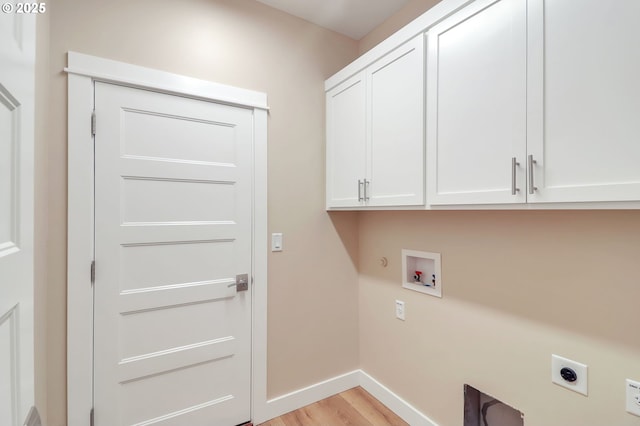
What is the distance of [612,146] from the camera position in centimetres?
90

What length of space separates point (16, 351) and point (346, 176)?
66.5 inches

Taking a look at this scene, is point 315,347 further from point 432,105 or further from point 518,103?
point 518,103

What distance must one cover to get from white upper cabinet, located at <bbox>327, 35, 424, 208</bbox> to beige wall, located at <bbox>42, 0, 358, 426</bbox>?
192 mm

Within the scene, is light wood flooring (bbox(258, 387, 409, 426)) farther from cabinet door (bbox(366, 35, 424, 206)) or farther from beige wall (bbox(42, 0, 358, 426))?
cabinet door (bbox(366, 35, 424, 206))

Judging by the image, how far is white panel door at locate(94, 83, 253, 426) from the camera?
4.96ft

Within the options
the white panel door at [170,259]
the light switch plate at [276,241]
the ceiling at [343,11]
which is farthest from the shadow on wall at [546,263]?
the ceiling at [343,11]

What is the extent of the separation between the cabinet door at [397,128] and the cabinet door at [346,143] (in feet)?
0.26

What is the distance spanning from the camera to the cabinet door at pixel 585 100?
877 millimetres

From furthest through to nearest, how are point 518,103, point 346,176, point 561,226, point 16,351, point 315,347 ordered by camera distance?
point 315,347 → point 346,176 → point 561,226 → point 518,103 → point 16,351

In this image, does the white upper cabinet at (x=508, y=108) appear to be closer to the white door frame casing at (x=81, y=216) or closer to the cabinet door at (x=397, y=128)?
the cabinet door at (x=397, y=128)

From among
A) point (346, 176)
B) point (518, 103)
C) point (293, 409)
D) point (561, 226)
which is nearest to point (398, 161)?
point (346, 176)

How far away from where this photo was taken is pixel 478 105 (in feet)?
4.10

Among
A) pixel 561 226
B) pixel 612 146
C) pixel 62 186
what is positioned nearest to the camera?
pixel 612 146

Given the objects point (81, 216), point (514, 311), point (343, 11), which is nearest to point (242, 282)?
point (81, 216)
